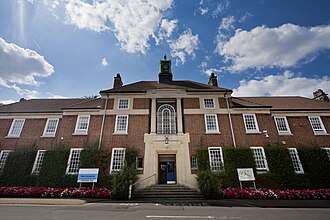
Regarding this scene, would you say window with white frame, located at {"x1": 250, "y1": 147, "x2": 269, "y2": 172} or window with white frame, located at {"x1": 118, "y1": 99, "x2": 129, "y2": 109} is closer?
window with white frame, located at {"x1": 250, "y1": 147, "x2": 269, "y2": 172}

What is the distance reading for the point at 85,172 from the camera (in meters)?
13.8

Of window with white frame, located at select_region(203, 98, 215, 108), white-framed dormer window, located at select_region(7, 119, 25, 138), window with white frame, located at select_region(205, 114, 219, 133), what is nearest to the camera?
window with white frame, located at select_region(205, 114, 219, 133)

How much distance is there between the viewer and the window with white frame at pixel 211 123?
16.2 m

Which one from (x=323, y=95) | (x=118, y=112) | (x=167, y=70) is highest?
(x=167, y=70)

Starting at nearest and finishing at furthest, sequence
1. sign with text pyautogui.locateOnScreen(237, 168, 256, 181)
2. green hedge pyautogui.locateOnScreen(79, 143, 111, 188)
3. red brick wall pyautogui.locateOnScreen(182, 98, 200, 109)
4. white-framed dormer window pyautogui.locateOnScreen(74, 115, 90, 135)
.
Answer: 1. sign with text pyautogui.locateOnScreen(237, 168, 256, 181)
2. green hedge pyautogui.locateOnScreen(79, 143, 111, 188)
3. white-framed dormer window pyautogui.locateOnScreen(74, 115, 90, 135)
4. red brick wall pyautogui.locateOnScreen(182, 98, 200, 109)

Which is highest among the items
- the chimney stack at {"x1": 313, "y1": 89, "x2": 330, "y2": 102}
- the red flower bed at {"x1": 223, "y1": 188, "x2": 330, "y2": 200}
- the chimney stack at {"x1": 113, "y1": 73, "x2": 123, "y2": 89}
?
the chimney stack at {"x1": 113, "y1": 73, "x2": 123, "y2": 89}

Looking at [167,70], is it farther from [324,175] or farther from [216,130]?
[324,175]

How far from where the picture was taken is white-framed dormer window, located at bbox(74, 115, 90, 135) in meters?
16.4

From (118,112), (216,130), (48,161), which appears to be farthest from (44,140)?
(216,130)

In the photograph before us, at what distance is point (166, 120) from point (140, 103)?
3.17m

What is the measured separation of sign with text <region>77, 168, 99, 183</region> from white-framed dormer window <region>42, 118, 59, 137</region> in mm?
5768

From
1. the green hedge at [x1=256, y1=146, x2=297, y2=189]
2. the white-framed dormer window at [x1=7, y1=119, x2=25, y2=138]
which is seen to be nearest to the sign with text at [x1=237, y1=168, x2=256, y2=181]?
the green hedge at [x1=256, y1=146, x2=297, y2=189]

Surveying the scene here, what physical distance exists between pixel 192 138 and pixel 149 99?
583 centimetres

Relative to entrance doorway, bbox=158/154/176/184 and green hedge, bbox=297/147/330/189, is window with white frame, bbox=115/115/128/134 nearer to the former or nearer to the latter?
entrance doorway, bbox=158/154/176/184
